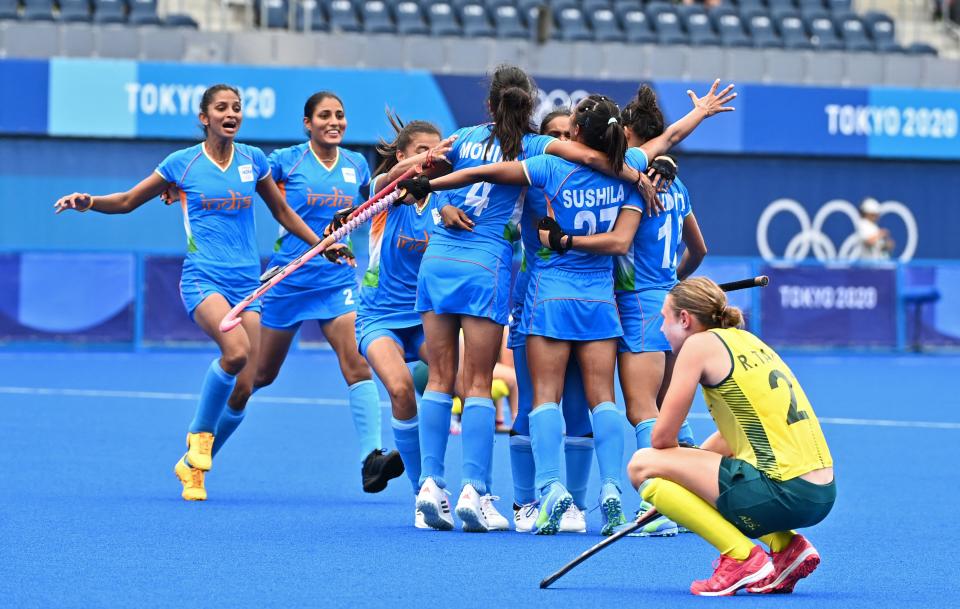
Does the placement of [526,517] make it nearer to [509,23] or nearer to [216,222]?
[216,222]

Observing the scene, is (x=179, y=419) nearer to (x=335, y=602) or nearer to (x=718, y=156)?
(x=335, y=602)

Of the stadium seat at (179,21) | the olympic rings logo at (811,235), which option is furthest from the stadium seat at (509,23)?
the olympic rings logo at (811,235)

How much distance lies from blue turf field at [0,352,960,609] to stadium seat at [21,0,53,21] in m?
9.52

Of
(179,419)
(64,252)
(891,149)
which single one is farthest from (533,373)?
(891,149)

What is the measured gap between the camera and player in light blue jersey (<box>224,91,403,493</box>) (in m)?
8.46

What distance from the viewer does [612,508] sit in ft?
22.1

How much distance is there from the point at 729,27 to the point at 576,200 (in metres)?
16.9

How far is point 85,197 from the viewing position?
7977 mm

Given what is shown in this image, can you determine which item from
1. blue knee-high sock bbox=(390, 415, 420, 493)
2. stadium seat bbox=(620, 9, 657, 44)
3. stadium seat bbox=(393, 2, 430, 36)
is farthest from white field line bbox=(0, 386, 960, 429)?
stadium seat bbox=(620, 9, 657, 44)

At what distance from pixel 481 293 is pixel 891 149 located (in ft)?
57.5

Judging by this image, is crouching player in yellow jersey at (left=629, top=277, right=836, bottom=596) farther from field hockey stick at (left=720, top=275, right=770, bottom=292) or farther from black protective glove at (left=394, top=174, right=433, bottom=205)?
black protective glove at (left=394, top=174, right=433, bottom=205)

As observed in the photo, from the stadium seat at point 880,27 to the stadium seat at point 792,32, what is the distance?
1.04m

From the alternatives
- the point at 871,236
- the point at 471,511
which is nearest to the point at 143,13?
the point at 871,236

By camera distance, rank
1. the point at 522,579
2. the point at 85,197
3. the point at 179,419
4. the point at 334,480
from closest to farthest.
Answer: the point at 522,579 → the point at 85,197 → the point at 334,480 → the point at 179,419
